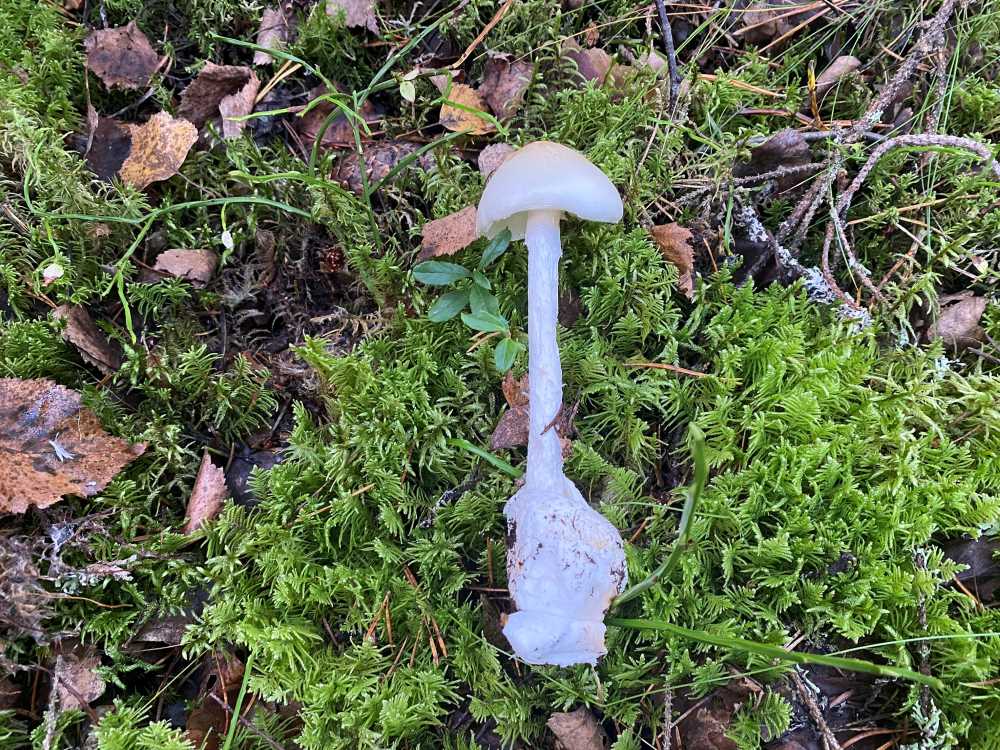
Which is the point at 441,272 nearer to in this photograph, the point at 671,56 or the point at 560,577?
the point at 560,577

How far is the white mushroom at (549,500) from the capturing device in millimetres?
1723

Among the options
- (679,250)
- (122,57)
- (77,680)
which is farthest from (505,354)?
(122,57)

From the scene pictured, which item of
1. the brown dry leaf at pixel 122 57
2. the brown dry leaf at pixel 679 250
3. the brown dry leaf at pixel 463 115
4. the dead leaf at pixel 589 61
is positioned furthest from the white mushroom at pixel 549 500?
the brown dry leaf at pixel 122 57

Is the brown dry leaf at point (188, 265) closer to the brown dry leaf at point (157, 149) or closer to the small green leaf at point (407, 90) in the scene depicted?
the brown dry leaf at point (157, 149)

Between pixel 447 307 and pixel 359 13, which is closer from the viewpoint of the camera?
pixel 447 307

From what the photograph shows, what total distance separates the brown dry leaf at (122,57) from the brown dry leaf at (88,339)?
111 centimetres

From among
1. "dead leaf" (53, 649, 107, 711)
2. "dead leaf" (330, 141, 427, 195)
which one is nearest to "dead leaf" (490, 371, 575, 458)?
"dead leaf" (330, 141, 427, 195)

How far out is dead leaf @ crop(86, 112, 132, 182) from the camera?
2480 mm

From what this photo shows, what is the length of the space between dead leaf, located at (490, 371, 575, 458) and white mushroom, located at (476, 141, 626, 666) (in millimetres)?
148

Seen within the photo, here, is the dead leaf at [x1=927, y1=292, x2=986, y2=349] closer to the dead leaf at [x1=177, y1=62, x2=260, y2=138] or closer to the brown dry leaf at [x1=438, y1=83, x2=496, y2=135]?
the brown dry leaf at [x1=438, y1=83, x2=496, y2=135]

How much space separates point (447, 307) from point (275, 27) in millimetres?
1689

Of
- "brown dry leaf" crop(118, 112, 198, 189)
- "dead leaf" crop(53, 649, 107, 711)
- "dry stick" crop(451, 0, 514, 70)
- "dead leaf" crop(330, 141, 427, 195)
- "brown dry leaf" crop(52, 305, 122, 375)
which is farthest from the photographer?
"dry stick" crop(451, 0, 514, 70)

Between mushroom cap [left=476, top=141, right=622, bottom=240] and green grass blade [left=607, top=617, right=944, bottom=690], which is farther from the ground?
mushroom cap [left=476, top=141, right=622, bottom=240]

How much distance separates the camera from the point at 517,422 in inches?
83.8
